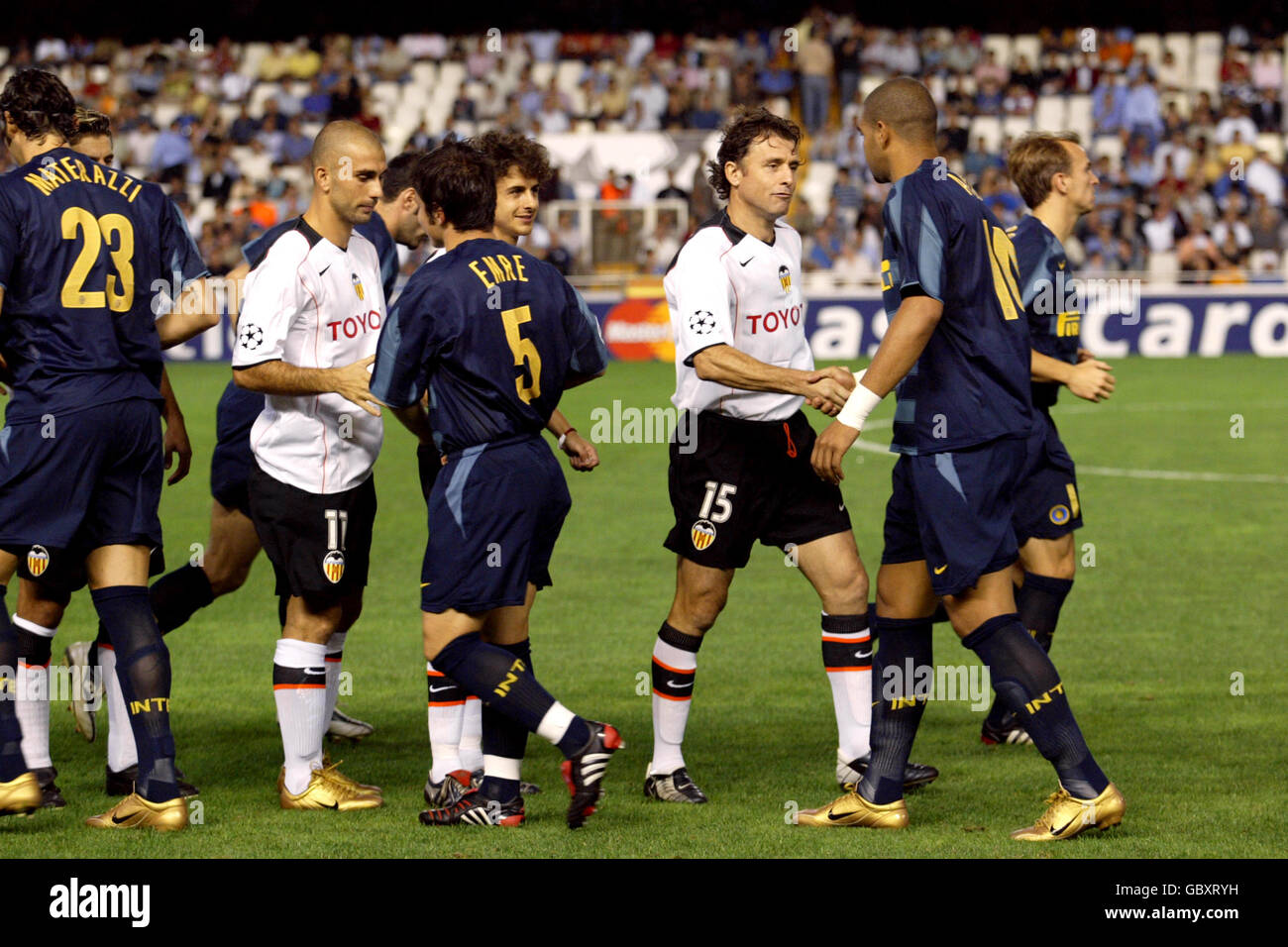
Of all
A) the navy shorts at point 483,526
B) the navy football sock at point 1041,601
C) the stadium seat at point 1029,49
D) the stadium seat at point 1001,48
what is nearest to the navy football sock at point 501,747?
the navy shorts at point 483,526

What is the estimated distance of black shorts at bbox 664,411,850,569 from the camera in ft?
18.9

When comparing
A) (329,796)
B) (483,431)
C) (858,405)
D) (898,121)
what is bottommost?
(329,796)

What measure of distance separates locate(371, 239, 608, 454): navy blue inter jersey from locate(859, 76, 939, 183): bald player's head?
109cm

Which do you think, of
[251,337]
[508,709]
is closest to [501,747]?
[508,709]

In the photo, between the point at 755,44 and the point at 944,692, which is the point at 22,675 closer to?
the point at 944,692

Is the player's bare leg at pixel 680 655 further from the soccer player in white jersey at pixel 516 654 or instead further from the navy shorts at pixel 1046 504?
the navy shorts at pixel 1046 504

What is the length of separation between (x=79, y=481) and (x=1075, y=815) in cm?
322

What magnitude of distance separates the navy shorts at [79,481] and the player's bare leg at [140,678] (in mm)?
81

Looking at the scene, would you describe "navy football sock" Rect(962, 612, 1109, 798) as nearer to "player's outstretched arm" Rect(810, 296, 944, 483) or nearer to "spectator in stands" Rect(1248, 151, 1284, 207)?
"player's outstretched arm" Rect(810, 296, 944, 483)

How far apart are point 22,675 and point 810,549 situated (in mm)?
2760

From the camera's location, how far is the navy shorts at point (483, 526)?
5137mm

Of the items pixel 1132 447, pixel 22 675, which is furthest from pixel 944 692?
pixel 1132 447

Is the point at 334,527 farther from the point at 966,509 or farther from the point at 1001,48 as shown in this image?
the point at 1001,48

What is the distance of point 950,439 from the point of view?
197 inches
